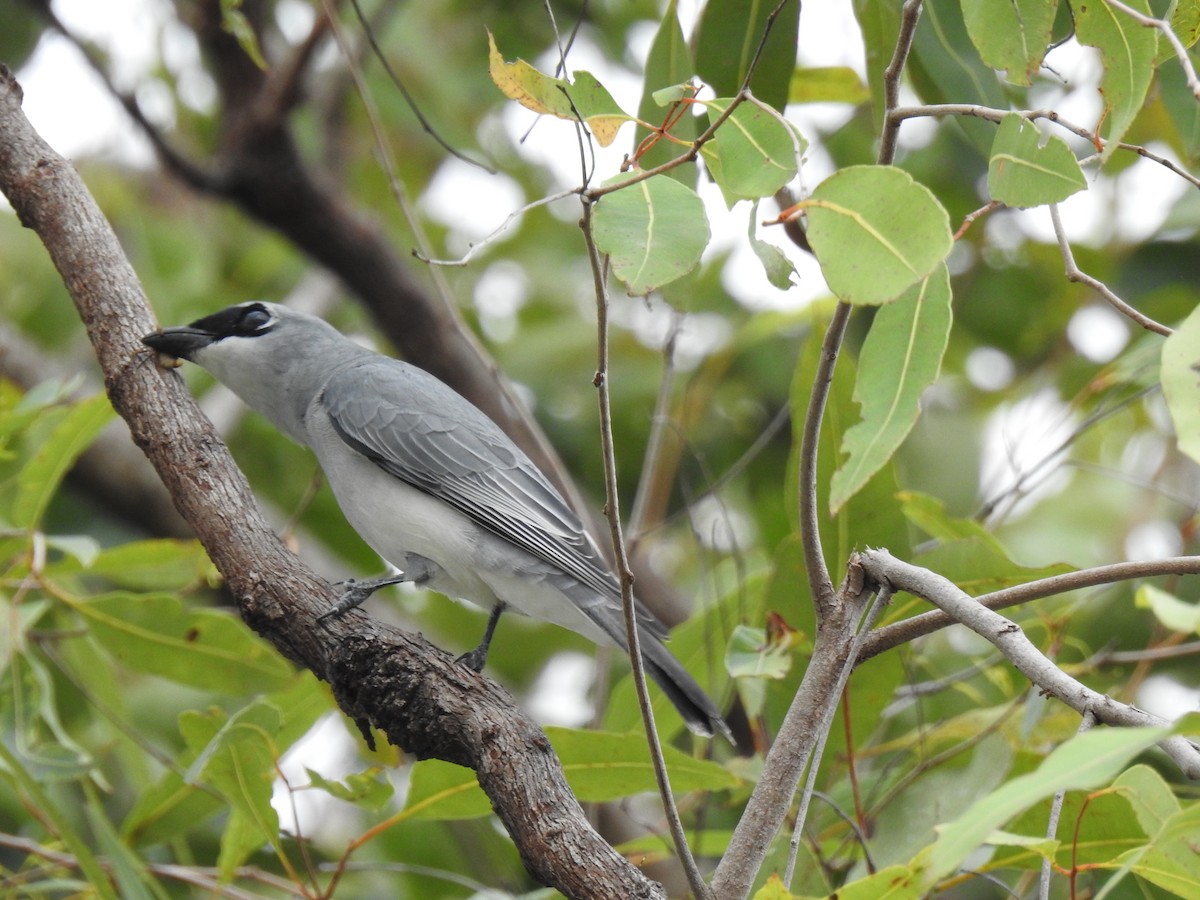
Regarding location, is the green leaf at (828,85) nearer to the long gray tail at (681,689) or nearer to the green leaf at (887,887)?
the long gray tail at (681,689)

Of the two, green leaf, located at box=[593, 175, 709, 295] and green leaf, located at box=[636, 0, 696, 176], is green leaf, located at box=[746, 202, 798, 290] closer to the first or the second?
green leaf, located at box=[593, 175, 709, 295]

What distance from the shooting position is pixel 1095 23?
7.44ft

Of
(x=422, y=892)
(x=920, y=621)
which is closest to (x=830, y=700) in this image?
(x=920, y=621)

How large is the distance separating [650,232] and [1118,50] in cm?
99

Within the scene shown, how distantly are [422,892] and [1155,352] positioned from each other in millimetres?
3088

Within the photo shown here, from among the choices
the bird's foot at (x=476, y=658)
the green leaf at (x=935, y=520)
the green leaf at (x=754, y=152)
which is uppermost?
the green leaf at (x=935, y=520)

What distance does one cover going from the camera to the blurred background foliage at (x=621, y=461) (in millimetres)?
3256

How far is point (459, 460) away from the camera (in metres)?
3.72

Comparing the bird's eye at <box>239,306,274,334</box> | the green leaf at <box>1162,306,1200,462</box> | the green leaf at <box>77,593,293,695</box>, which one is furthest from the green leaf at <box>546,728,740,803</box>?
the bird's eye at <box>239,306,274,334</box>

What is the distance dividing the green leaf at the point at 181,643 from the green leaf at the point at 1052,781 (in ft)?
8.13

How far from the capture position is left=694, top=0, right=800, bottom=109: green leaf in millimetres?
3271

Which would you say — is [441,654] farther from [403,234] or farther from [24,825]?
[403,234]

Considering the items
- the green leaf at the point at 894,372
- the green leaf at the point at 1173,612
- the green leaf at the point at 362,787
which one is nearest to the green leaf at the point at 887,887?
the green leaf at the point at 894,372

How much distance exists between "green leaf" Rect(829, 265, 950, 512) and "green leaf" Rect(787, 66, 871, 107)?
215cm
